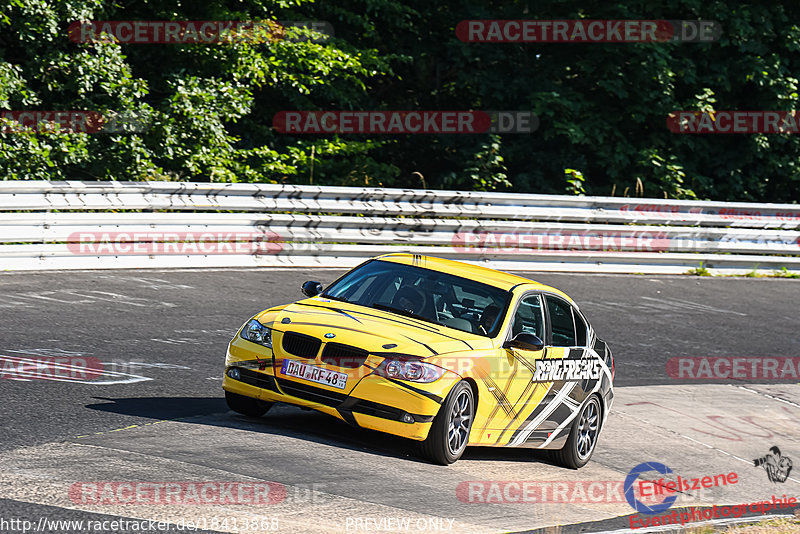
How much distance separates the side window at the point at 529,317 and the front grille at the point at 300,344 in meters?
1.67

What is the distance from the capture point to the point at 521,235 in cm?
1969

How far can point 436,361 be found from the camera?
8062mm

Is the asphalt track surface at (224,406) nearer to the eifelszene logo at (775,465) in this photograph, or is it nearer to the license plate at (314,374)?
the eifelszene logo at (775,465)

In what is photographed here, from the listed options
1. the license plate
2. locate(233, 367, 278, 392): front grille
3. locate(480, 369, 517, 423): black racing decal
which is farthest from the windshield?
locate(233, 367, 278, 392): front grille

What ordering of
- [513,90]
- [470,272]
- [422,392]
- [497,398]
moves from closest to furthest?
[422,392]
[497,398]
[470,272]
[513,90]

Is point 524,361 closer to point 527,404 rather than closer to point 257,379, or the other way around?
point 527,404

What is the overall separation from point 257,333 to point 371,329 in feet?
2.87

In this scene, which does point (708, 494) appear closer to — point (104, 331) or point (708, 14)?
point (104, 331)

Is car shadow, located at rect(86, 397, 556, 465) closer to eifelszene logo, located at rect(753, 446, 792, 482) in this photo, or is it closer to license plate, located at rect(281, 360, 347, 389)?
license plate, located at rect(281, 360, 347, 389)

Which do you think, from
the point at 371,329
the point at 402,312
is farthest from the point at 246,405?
the point at 402,312

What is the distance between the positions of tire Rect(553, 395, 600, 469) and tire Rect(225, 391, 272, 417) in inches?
98.8

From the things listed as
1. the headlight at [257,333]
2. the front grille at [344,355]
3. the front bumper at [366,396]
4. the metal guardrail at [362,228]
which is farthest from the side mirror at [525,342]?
the metal guardrail at [362,228]

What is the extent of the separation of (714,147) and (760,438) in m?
15.0

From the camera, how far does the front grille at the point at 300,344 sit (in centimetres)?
823
